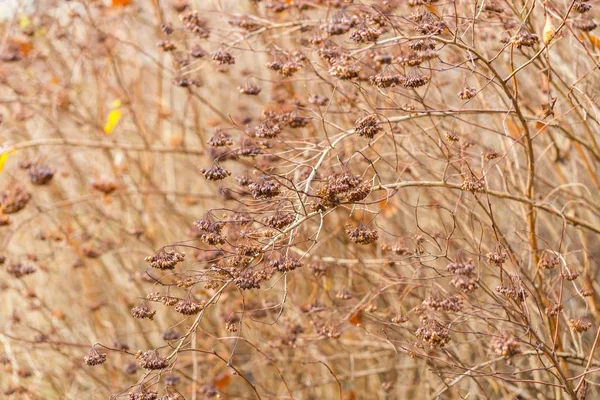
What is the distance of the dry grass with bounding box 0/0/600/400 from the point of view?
2.87 m

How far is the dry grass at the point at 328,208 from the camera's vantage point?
2.87 m

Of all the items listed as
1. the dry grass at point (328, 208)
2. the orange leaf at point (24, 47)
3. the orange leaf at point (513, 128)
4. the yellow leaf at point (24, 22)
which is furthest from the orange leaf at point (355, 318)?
the yellow leaf at point (24, 22)

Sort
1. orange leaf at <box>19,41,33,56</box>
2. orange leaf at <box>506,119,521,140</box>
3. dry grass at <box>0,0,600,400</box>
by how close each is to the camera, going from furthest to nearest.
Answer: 1. orange leaf at <box>19,41,33,56</box>
2. orange leaf at <box>506,119,521,140</box>
3. dry grass at <box>0,0,600,400</box>

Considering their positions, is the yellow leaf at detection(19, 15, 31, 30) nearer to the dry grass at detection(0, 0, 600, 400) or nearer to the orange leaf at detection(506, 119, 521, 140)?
the dry grass at detection(0, 0, 600, 400)

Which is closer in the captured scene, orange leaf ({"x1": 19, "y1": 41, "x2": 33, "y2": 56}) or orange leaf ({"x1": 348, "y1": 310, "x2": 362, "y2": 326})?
orange leaf ({"x1": 348, "y1": 310, "x2": 362, "y2": 326})

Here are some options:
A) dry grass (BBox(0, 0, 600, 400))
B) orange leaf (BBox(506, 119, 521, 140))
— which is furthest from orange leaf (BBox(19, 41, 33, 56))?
orange leaf (BBox(506, 119, 521, 140))

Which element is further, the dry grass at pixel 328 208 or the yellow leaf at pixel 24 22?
the yellow leaf at pixel 24 22

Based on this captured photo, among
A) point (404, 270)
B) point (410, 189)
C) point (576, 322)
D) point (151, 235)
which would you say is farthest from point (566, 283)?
point (151, 235)

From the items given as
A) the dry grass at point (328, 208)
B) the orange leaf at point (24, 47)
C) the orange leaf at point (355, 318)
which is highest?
the orange leaf at point (24, 47)

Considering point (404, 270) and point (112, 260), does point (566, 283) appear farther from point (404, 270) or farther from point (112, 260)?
point (112, 260)


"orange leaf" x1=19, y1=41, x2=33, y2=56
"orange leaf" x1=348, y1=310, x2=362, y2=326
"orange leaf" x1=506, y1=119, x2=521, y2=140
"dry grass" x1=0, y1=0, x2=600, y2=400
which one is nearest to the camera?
"dry grass" x1=0, y1=0, x2=600, y2=400

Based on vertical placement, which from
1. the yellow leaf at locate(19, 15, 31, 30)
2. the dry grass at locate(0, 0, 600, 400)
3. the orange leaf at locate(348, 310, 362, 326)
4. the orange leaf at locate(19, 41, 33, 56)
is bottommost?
the orange leaf at locate(348, 310, 362, 326)

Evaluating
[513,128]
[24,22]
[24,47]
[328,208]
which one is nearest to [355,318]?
[328,208]

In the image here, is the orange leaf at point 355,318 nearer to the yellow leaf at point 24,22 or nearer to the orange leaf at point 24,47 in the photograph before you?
the orange leaf at point 24,47
